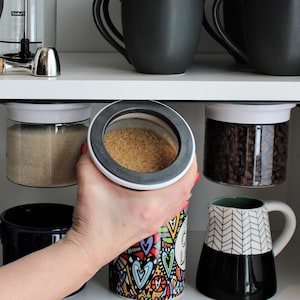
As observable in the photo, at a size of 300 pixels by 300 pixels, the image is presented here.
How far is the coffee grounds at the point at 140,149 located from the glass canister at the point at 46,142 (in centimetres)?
8

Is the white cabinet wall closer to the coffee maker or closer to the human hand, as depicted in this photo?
the coffee maker

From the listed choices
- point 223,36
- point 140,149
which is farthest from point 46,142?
point 223,36

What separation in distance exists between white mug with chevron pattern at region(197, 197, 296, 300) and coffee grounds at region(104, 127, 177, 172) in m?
0.20

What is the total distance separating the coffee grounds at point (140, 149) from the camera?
87 centimetres

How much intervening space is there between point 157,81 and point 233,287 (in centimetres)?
32

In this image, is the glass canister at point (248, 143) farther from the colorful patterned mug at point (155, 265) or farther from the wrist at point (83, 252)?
the wrist at point (83, 252)

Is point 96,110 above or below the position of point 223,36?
below

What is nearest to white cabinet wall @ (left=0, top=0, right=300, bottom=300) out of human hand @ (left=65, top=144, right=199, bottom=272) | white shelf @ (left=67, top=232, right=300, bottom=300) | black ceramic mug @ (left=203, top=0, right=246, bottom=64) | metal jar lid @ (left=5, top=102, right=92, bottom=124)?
white shelf @ (left=67, top=232, right=300, bottom=300)

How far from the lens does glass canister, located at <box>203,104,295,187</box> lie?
982 mm

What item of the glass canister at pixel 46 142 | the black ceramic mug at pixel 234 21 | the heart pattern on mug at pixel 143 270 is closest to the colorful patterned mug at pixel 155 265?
the heart pattern on mug at pixel 143 270

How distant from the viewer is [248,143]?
3.27 ft

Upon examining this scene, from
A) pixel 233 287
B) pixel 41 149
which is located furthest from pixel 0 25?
pixel 233 287

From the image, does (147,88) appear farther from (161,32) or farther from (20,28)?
(20,28)

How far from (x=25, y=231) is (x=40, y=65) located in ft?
0.78
